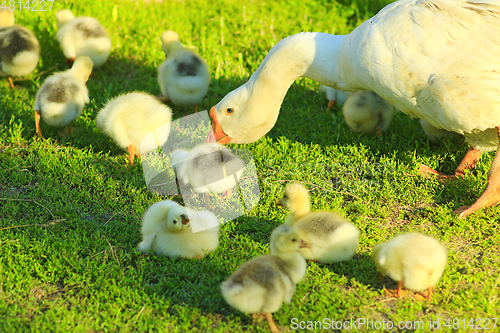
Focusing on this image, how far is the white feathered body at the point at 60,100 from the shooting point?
19.5 ft

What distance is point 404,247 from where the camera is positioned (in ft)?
11.6

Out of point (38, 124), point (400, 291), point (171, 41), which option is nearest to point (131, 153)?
point (38, 124)

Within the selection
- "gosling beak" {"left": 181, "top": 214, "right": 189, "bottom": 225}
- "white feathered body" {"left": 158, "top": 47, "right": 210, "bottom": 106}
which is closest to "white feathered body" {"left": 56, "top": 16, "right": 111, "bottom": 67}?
"white feathered body" {"left": 158, "top": 47, "right": 210, "bottom": 106}

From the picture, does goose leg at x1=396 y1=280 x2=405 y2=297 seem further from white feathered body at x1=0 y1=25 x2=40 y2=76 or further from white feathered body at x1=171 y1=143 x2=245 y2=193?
white feathered body at x1=0 y1=25 x2=40 y2=76

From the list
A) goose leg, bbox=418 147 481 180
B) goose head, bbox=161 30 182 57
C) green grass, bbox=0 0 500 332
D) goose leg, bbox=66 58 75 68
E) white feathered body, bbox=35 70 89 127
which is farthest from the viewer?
goose leg, bbox=66 58 75 68

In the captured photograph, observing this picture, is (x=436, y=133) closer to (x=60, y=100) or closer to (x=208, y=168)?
(x=208, y=168)

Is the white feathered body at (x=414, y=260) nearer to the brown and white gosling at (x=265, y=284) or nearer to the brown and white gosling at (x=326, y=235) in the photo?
the brown and white gosling at (x=326, y=235)

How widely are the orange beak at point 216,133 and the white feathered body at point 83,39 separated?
344 cm

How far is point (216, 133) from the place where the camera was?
5.46 metres

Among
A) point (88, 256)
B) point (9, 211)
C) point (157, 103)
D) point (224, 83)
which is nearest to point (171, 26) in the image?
point (224, 83)

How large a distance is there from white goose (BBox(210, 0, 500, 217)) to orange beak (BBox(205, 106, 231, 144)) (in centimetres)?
78

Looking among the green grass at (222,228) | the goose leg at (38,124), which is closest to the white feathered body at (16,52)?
the green grass at (222,228)

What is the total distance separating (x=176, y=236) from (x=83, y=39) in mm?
5053

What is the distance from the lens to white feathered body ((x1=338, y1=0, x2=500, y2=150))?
14.3 ft
